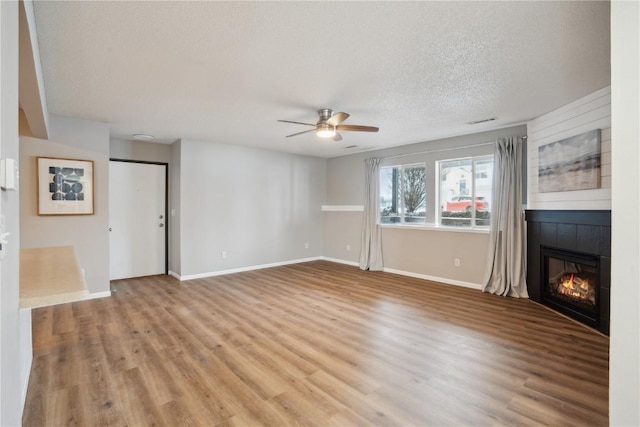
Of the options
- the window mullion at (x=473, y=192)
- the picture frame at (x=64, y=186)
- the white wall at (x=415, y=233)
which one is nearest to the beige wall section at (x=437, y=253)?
the white wall at (x=415, y=233)

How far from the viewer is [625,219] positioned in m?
1.43

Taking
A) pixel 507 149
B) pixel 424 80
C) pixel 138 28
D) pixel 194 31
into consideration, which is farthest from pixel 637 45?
pixel 507 149

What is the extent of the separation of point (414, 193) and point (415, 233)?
0.74m

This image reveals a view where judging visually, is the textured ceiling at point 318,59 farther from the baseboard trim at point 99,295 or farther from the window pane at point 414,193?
the baseboard trim at point 99,295

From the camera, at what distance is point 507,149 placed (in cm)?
448

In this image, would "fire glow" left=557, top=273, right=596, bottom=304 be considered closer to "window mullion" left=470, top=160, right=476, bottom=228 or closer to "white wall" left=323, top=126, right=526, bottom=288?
"white wall" left=323, top=126, right=526, bottom=288

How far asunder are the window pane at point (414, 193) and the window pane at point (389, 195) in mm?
174

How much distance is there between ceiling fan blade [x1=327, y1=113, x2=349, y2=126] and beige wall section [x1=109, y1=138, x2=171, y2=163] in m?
3.71

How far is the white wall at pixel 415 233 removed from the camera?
4.90 m

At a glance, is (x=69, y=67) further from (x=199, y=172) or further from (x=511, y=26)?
(x=511, y=26)

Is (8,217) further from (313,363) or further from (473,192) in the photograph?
(473,192)

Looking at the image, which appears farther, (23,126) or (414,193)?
(414,193)

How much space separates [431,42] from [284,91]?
4.82ft

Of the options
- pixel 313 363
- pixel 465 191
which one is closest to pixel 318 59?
pixel 313 363
